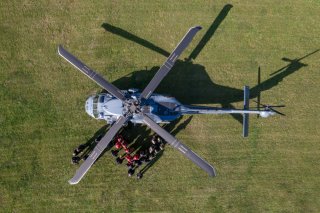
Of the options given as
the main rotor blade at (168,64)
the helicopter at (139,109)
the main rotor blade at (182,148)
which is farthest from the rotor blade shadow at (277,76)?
the main rotor blade at (182,148)

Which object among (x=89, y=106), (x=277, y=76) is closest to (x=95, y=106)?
(x=89, y=106)

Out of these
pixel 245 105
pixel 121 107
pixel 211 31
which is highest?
pixel 211 31

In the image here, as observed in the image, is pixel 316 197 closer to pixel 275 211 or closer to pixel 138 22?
pixel 275 211

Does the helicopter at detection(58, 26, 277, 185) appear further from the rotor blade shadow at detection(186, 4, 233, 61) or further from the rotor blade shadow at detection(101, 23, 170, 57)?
the rotor blade shadow at detection(186, 4, 233, 61)

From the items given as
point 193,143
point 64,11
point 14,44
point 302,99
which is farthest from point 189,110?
point 14,44

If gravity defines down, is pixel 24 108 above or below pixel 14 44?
below

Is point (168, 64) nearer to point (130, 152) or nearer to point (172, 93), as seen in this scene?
point (172, 93)

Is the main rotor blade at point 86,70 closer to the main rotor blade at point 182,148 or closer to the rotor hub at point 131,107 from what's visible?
the rotor hub at point 131,107

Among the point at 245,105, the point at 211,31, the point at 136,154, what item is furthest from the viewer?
the point at 211,31
